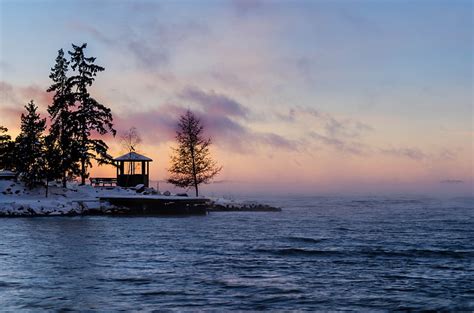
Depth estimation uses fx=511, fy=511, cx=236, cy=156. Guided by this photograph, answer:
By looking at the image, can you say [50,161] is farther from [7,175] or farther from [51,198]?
[7,175]

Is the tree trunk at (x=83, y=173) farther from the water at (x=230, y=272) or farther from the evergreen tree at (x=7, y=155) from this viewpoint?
the water at (x=230, y=272)

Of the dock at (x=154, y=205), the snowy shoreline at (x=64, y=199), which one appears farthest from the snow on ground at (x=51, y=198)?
the dock at (x=154, y=205)

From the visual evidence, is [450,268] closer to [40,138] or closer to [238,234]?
[238,234]

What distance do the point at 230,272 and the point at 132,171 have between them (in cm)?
5246

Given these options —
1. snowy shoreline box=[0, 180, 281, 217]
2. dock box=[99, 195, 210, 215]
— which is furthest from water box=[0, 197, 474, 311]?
dock box=[99, 195, 210, 215]

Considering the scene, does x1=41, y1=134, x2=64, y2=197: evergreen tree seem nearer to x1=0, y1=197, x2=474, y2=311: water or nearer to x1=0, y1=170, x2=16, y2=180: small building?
x1=0, y1=170, x2=16, y2=180: small building

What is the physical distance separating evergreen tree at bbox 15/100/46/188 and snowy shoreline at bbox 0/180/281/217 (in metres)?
1.76

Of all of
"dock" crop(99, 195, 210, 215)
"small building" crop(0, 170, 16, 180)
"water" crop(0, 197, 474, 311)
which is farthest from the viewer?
"small building" crop(0, 170, 16, 180)

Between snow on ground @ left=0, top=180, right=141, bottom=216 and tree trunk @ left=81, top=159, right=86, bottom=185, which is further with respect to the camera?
tree trunk @ left=81, top=159, right=86, bottom=185

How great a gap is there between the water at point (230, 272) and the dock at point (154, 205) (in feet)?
72.9

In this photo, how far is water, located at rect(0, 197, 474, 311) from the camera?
1497 cm

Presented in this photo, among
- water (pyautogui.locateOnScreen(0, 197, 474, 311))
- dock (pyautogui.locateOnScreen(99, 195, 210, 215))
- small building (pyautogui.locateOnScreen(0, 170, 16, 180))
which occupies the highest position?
small building (pyautogui.locateOnScreen(0, 170, 16, 180))

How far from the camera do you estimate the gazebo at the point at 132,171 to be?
6938 cm

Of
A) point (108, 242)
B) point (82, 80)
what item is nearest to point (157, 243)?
point (108, 242)
